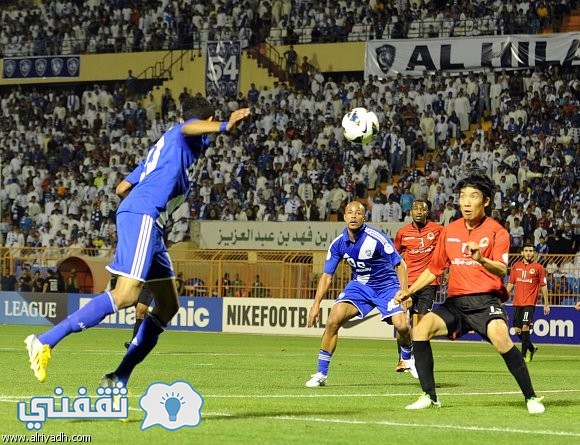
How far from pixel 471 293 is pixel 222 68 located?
37.2m

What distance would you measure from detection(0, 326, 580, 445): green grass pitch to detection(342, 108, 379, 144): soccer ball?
321 cm

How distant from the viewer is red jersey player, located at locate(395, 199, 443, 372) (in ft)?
62.7

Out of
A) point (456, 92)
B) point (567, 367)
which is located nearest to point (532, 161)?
point (456, 92)

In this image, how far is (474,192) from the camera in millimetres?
11289

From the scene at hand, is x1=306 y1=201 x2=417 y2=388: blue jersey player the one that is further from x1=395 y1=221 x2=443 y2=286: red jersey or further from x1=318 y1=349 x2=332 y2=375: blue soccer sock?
x1=395 y1=221 x2=443 y2=286: red jersey

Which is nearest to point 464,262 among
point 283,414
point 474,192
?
point 474,192

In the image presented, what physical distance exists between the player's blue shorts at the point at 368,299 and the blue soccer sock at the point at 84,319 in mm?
6374

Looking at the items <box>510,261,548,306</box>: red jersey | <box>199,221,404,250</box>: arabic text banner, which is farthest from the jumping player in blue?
<box>199,221,404,250</box>: arabic text banner

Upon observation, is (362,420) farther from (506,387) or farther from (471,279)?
(506,387)

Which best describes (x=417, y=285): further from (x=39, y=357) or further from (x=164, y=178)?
(x=39, y=357)

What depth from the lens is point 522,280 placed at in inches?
954

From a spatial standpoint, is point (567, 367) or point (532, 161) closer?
point (567, 367)

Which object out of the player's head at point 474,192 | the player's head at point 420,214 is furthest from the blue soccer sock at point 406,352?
the player's head at point 474,192

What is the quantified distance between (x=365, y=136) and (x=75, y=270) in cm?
2087
